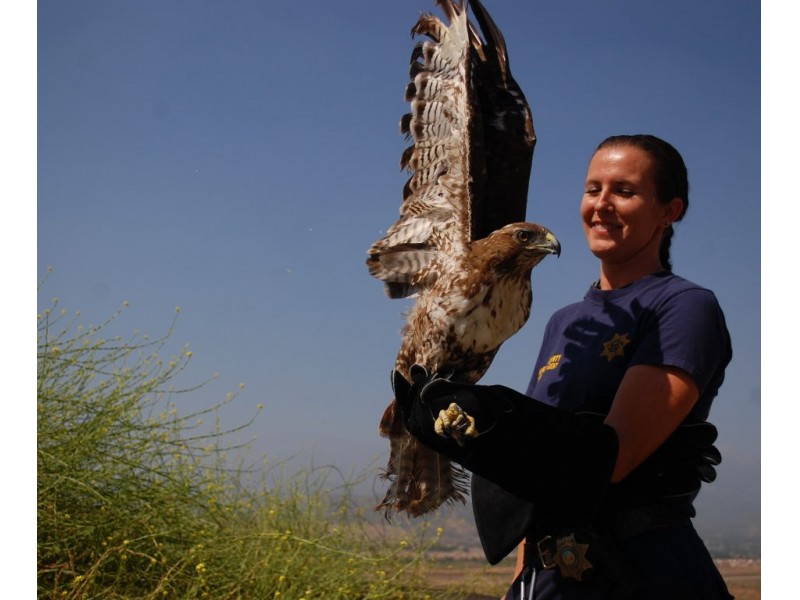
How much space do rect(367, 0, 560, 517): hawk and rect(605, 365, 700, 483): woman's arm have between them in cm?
35

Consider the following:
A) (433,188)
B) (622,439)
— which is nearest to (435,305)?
(433,188)

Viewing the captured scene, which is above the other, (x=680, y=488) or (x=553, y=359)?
(x=553, y=359)

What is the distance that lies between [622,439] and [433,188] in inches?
26.3

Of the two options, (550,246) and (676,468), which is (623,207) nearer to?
(550,246)

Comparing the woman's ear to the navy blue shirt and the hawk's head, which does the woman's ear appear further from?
the hawk's head

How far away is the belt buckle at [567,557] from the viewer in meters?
0.97

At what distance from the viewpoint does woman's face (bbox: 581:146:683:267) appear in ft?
3.53

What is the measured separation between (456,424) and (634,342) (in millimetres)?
278

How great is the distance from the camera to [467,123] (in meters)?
1.39

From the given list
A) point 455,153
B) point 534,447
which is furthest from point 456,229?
point 534,447

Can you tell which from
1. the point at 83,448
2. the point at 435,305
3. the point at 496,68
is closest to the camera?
the point at 435,305

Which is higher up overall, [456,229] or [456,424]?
[456,229]

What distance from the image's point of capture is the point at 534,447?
921mm

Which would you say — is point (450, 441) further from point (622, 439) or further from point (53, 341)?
point (53, 341)
